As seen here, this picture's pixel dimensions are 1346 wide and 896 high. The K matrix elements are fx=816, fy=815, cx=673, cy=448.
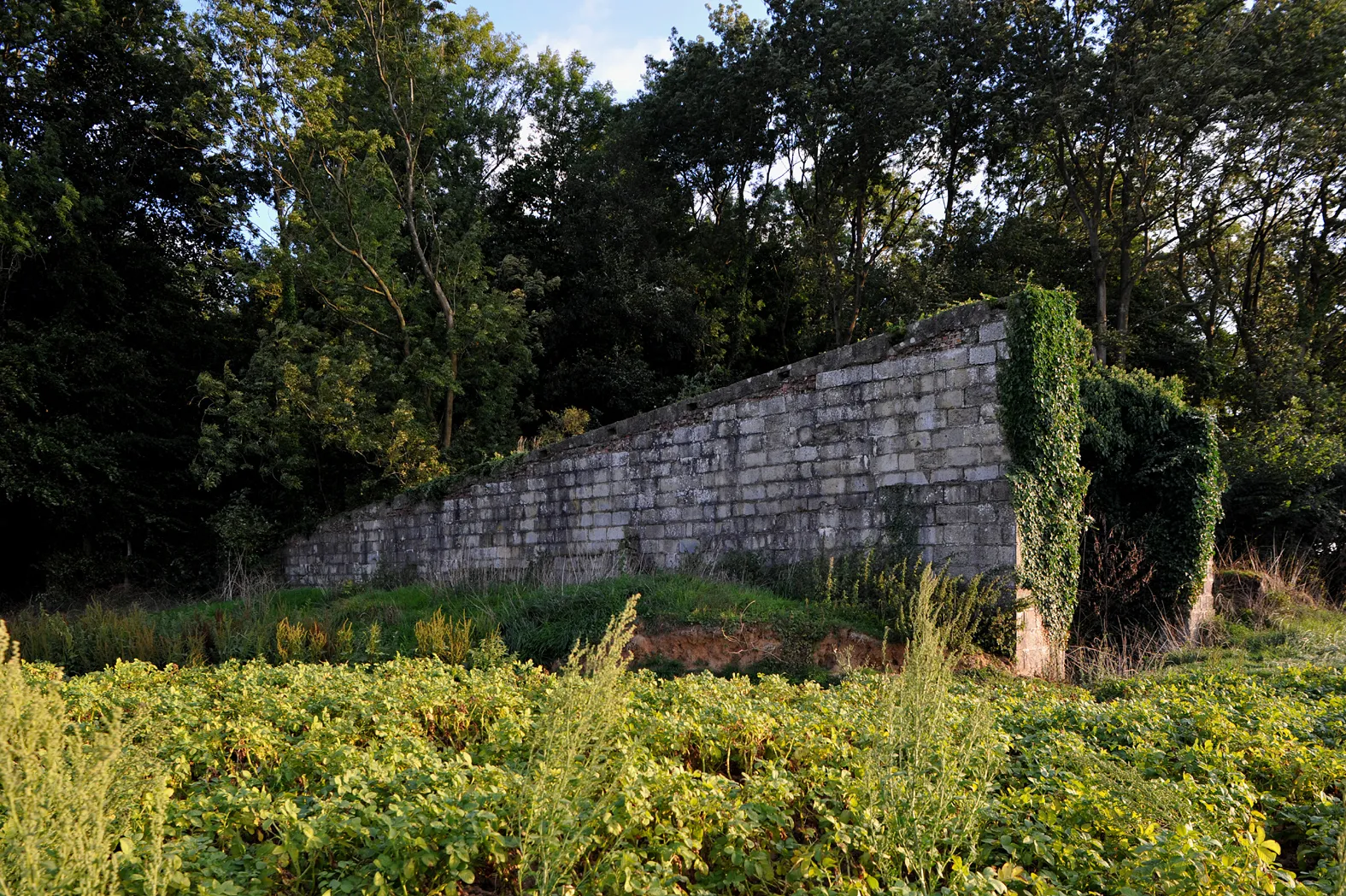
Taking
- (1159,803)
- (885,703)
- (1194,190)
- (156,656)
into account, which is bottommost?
(156,656)

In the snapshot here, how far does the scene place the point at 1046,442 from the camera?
803 centimetres

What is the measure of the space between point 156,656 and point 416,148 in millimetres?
13913

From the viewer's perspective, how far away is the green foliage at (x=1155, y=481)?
982 cm

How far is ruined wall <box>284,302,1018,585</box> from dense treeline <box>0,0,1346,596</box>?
5131mm

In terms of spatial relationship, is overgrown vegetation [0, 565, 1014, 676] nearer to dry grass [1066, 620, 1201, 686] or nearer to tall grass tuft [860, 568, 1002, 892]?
dry grass [1066, 620, 1201, 686]

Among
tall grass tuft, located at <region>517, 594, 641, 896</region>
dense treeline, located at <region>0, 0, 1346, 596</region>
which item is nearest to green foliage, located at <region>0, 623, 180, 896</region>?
tall grass tuft, located at <region>517, 594, 641, 896</region>

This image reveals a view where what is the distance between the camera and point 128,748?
2.97 m

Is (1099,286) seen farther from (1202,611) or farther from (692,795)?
(692,795)

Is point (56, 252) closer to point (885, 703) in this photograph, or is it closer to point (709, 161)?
point (709, 161)

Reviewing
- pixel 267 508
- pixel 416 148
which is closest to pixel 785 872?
pixel 267 508

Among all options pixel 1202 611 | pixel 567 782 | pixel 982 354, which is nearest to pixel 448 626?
pixel 567 782

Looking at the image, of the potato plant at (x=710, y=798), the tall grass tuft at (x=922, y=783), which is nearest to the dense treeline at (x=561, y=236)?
the potato plant at (x=710, y=798)

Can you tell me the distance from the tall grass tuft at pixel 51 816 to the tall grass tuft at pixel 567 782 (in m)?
1.13

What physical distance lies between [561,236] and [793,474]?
1416cm
